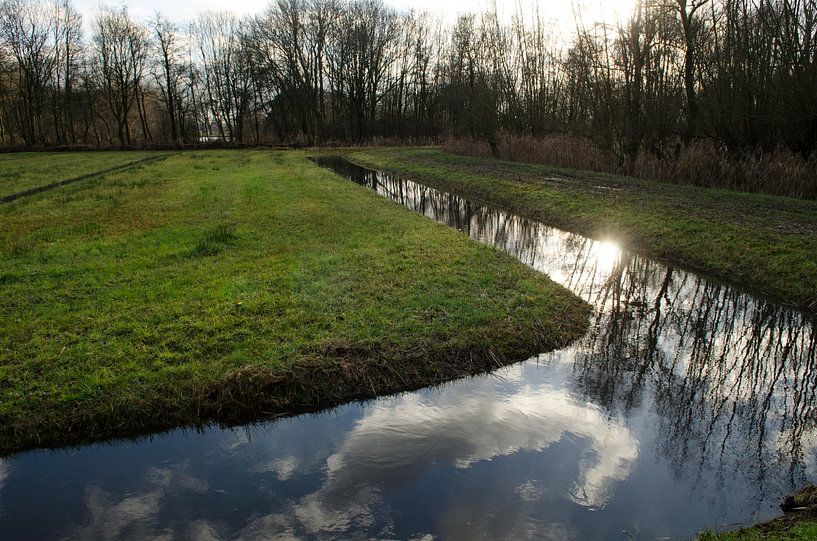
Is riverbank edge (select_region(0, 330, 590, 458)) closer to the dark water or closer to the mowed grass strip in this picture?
the mowed grass strip

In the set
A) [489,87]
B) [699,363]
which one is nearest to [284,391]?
[699,363]

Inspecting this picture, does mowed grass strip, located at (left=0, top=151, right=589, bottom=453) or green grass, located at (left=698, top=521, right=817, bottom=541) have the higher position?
mowed grass strip, located at (left=0, top=151, right=589, bottom=453)

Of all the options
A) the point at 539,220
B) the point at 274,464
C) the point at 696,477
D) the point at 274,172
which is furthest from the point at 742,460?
the point at 274,172

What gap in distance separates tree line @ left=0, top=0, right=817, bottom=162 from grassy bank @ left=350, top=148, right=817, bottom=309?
3.23 metres

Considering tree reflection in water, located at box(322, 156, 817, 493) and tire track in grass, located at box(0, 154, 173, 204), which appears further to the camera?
tire track in grass, located at box(0, 154, 173, 204)

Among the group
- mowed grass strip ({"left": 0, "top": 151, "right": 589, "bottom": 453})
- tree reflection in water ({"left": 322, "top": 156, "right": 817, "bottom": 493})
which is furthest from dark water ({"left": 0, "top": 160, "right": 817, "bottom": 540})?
mowed grass strip ({"left": 0, "top": 151, "right": 589, "bottom": 453})

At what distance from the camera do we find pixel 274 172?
2259 centimetres

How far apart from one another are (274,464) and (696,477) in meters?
3.08

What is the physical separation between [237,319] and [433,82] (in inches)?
2039

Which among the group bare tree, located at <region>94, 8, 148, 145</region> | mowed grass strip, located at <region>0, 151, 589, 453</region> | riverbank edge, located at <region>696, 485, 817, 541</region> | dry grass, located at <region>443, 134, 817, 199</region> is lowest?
riverbank edge, located at <region>696, 485, 817, 541</region>

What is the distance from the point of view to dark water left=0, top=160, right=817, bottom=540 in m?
3.37

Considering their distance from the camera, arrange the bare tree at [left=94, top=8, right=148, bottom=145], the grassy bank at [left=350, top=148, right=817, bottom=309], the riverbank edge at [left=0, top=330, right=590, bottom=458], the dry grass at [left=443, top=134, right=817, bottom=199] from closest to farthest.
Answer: the riverbank edge at [left=0, top=330, right=590, bottom=458]
the grassy bank at [left=350, top=148, right=817, bottom=309]
the dry grass at [left=443, top=134, right=817, bottom=199]
the bare tree at [left=94, top=8, right=148, bottom=145]

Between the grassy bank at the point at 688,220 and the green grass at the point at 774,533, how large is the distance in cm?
511

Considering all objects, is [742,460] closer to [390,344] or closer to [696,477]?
[696,477]
